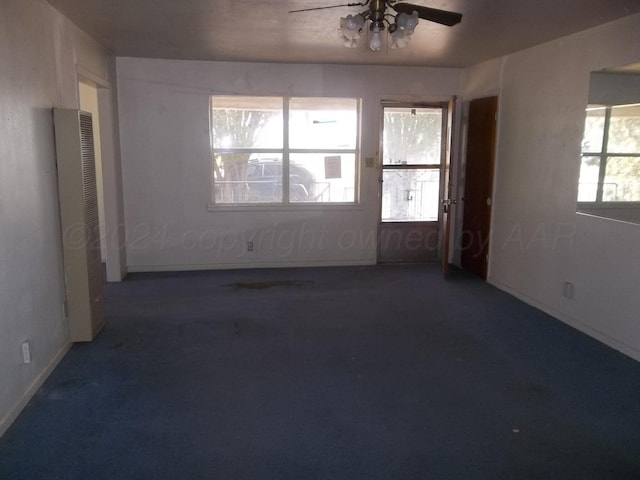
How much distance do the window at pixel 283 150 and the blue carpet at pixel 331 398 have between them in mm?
1807

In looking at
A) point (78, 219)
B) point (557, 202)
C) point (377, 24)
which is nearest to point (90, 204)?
point (78, 219)

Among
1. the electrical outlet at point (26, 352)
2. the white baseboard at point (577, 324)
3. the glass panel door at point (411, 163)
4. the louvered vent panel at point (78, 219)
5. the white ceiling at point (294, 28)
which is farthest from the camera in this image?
the glass panel door at point (411, 163)

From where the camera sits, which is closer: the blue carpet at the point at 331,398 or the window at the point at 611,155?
the blue carpet at the point at 331,398

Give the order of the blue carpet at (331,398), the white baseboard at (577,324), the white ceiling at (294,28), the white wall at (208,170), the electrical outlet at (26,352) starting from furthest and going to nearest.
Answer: the white wall at (208,170) < the white baseboard at (577,324) < the white ceiling at (294,28) < the electrical outlet at (26,352) < the blue carpet at (331,398)

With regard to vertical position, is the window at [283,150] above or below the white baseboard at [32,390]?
above

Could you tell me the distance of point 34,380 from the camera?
306 cm

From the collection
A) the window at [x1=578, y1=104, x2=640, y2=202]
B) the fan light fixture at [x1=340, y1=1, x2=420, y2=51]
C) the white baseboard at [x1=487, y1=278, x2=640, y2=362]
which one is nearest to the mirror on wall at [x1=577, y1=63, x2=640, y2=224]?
the window at [x1=578, y1=104, x2=640, y2=202]

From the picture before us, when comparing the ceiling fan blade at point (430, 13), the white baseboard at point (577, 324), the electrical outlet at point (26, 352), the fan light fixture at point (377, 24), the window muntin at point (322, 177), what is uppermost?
the ceiling fan blade at point (430, 13)

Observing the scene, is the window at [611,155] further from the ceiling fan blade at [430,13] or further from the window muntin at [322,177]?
the window muntin at [322,177]

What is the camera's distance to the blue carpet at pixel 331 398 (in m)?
2.43

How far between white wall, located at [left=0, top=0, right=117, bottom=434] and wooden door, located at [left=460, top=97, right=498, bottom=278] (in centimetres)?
421

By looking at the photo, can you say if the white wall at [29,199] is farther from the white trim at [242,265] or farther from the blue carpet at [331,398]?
the white trim at [242,265]

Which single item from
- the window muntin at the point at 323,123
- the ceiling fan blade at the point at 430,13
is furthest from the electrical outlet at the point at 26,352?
the window muntin at the point at 323,123

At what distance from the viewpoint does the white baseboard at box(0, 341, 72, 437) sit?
2.66m
